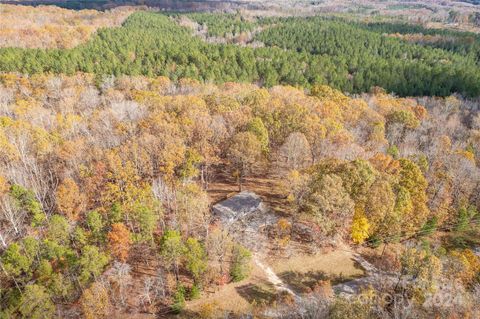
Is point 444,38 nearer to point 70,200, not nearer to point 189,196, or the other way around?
point 189,196

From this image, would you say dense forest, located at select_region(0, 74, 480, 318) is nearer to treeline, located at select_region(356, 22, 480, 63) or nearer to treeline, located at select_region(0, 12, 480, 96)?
treeline, located at select_region(0, 12, 480, 96)

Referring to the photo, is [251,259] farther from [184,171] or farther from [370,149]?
[370,149]

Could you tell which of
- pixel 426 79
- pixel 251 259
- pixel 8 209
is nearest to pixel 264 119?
pixel 251 259

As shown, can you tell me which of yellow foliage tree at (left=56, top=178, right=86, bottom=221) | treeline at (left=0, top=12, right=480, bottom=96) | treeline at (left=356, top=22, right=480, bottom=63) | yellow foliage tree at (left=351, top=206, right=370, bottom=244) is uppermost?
treeline at (left=356, top=22, right=480, bottom=63)

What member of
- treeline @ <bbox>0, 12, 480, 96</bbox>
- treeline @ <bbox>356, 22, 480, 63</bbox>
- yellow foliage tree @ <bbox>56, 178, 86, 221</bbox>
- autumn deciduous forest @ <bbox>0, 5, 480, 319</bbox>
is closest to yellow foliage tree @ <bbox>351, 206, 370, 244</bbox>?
autumn deciduous forest @ <bbox>0, 5, 480, 319</bbox>

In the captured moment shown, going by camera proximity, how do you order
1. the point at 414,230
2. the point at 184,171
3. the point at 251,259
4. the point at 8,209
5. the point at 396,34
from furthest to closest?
1. the point at 396,34
2. the point at 184,171
3. the point at 414,230
4. the point at 251,259
5. the point at 8,209
